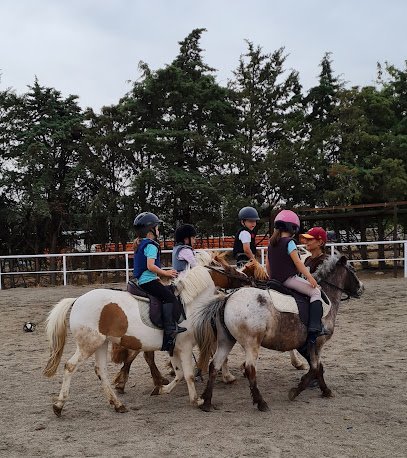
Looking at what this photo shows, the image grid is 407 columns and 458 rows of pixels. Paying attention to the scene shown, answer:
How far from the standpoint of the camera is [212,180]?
1877cm

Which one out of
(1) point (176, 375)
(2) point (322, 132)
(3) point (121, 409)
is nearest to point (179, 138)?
(2) point (322, 132)

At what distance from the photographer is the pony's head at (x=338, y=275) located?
578cm

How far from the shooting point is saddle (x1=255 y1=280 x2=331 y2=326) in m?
5.20

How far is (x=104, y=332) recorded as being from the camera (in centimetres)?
500

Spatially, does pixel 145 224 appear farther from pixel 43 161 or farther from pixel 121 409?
pixel 43 161

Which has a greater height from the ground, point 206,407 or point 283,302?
point 283,302

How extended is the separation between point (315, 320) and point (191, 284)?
135 centimetres

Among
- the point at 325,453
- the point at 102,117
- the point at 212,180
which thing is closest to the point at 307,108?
the point at 212,180

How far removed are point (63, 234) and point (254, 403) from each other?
18.3m

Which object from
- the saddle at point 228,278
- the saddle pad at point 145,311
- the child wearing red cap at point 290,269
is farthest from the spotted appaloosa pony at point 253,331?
the saddle at point 228,278

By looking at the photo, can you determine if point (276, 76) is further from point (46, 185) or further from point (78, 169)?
point (46, 185)

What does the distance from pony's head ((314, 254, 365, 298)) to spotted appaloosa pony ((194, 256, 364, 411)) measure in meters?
0.35

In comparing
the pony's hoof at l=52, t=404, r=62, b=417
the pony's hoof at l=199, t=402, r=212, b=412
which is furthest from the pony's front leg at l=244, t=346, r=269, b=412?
the pony's hoof at l=52, t=404, r=62, b=417

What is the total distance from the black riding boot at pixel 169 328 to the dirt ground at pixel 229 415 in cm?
66
